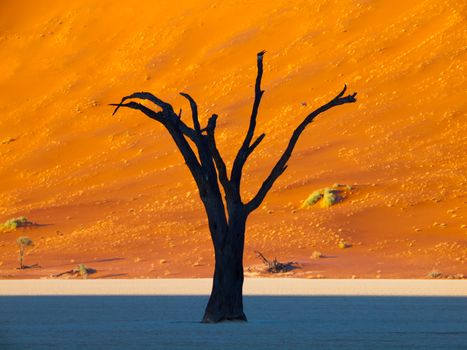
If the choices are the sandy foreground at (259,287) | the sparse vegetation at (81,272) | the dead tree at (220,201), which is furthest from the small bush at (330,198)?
the dead tree at (220,201)

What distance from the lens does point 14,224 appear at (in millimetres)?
58812

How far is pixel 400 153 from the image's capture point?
60.4 meters

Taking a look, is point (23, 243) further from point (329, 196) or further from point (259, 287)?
point (259, 287)

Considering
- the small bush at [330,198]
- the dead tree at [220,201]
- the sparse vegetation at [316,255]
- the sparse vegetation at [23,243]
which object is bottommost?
the dead tree at [220,201]

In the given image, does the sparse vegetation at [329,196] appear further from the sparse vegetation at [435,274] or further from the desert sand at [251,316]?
the desert sand at [251,316]

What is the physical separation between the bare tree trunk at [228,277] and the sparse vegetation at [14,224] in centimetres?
3912

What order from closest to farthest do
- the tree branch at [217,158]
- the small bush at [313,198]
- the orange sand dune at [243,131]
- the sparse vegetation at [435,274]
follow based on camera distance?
the tree branch at [217,158], the sparse vegetation at [435,274], the orange sand dune at [243,131], the small bush at [313,198]

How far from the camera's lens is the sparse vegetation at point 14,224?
193 ft

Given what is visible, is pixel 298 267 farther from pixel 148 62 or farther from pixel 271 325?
pixel 148 62

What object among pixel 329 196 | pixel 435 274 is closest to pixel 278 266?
pixel 435 274

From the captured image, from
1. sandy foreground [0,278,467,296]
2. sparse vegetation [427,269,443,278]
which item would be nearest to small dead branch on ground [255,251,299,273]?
sandy foreground [0,278,467,296]

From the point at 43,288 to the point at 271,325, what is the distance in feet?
57.5

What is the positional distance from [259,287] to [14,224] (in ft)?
84.5

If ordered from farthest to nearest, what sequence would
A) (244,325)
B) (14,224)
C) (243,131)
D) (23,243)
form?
1. (243,131)
2. (14,224)
3. (23,243)
4. (244,325)
